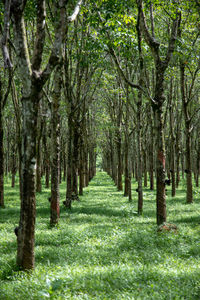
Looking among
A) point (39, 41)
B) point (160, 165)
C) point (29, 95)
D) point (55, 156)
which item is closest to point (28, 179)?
point (29, 95)

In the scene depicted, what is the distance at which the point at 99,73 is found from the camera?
16.5 m

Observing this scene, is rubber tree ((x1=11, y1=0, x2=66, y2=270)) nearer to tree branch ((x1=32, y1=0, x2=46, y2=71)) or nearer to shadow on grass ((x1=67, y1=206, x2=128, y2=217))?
tree branch ((x1=32, y1=0, x2=46, y2=71))

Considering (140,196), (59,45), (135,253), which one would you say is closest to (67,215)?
(140,196)

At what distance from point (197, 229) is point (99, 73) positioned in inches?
423

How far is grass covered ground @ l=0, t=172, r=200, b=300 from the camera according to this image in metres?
4.65

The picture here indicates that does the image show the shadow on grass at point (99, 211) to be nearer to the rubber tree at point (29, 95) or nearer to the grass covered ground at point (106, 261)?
the grass covered ground at point (106, 261)

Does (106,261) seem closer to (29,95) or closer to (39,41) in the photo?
(29,95)

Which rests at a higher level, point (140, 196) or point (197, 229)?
point (140, 196)

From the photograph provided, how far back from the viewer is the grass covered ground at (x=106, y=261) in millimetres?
4648

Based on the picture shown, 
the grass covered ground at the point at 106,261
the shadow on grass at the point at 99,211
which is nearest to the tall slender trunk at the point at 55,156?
the grass covered ground at the point at 106,261

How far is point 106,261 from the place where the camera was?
20.8ft

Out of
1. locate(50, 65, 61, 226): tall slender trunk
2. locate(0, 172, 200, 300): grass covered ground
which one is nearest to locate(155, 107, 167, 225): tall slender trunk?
locate(0, 172, 200, 300): grass covered ground

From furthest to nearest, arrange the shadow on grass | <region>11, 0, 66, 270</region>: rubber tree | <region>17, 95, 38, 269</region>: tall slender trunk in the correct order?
the shadow on grass
<region>17, 95, 38, 269</region>: tall slender trunk
<region>11, 0, 66, 270</region>: rubber tree

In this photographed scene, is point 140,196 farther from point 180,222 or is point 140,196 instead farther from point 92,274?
point 92,274
